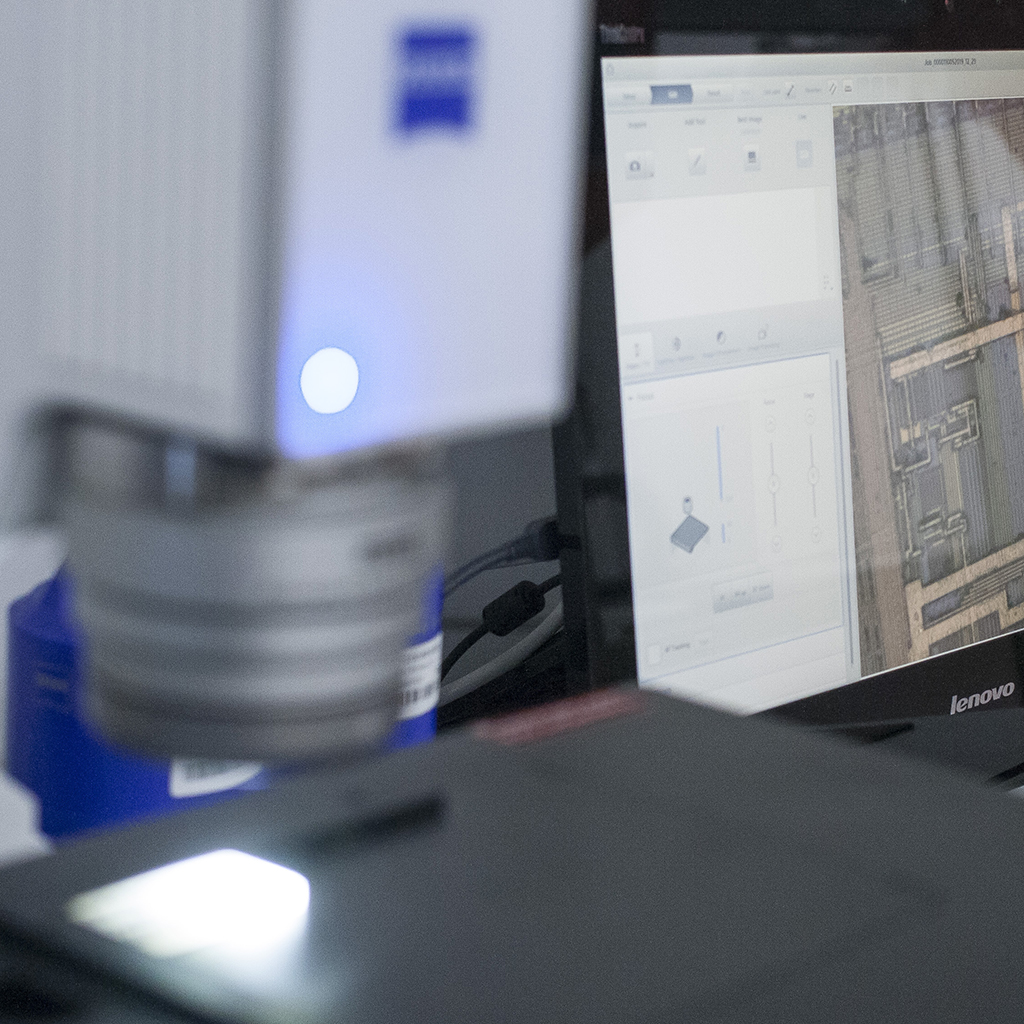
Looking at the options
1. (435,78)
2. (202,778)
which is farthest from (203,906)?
(435,78)

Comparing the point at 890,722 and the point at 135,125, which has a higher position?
the point at 135,125

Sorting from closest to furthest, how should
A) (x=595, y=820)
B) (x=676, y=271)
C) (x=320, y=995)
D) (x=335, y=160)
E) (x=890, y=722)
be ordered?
(x=335, y=160) < (x=320, y=995) < (x=595, y=820) < (x=676, y=271) < (x=890, y=722)

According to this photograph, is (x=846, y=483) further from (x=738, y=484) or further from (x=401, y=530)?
(x=401, y=530)

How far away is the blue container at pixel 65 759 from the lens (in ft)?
1.69

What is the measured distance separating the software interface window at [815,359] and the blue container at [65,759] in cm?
24

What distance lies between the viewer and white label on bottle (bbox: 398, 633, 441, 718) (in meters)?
0.58

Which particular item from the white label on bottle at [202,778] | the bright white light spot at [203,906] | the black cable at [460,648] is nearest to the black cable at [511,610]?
the black cable at [460,648]

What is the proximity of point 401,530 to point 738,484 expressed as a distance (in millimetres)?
416

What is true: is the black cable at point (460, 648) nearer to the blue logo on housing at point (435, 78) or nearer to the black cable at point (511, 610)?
the black cable at point (511, 610)

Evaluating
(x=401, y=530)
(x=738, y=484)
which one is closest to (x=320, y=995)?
(x=401, y=530)

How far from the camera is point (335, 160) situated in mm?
253

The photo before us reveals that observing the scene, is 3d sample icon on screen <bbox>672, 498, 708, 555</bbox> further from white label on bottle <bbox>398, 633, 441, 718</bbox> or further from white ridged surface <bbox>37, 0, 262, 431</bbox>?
white ridged surface <bbox>37, 0, 262, 431</bbox>

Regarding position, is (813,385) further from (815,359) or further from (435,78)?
(435,78)

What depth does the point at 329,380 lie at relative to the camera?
0.26 meters
